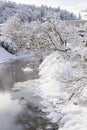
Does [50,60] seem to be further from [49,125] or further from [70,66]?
[49,125]

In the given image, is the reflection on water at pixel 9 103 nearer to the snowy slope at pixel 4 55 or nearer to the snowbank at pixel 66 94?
the snowbank at pixel 66 94

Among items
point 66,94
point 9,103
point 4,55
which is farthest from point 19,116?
point 4,55

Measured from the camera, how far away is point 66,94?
18.8 m

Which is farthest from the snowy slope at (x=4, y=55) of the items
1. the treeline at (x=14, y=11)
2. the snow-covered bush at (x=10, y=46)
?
the treeline at (x=14, y=11)

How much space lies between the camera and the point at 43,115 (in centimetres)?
1552

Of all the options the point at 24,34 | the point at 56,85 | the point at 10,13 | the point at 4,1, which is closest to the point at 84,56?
the point at 56,85

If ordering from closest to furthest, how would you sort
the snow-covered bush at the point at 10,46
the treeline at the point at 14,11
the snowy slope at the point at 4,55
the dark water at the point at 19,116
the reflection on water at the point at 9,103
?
1. the dark water at the point at 19,116
2. the reflection on water at the point at 9,103
3. the snowy slope at the point at 4,55
4. the snow-covered bush at the point at 10,46
5. the treeline at the point at 14,11

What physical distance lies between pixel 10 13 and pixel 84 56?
10323 centimetres

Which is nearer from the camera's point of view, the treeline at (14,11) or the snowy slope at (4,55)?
the snowy slope at (4,55)

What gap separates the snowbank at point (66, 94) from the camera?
13776 mm

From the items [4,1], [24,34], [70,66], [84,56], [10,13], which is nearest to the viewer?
[84,56]

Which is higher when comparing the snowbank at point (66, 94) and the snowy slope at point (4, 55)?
the snowbank at point (66, 94)

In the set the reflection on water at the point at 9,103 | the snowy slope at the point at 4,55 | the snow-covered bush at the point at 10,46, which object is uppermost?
the reflection on water at the point at 9,103

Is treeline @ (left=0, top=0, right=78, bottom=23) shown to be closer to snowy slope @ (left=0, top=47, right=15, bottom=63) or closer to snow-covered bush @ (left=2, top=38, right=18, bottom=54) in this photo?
snow-covered bush @ (left=2, top=38, right=18, bottom=54)
